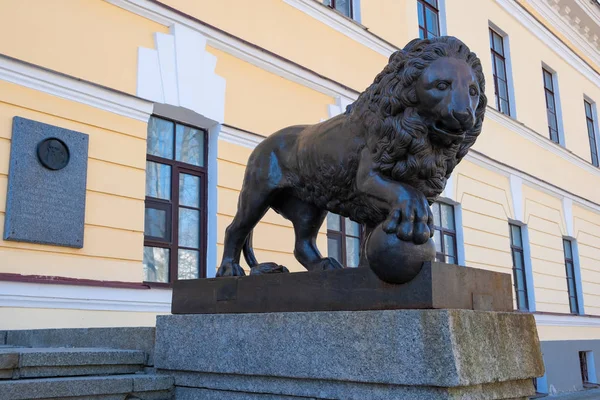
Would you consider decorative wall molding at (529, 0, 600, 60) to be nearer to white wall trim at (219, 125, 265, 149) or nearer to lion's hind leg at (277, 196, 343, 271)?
white wall trim at (219, 125, 265, 149)

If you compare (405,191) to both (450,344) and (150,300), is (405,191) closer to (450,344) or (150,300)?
(450,344)

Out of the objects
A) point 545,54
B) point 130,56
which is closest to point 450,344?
point 130,56

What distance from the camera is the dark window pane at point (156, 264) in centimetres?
674

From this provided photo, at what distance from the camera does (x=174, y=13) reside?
23.2 feet

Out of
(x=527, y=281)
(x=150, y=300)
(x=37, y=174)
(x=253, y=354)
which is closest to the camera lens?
(x=253, y=354)

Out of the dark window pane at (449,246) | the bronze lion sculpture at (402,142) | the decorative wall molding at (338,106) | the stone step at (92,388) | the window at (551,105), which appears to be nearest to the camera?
the bronze lion sculpture at (402,142)

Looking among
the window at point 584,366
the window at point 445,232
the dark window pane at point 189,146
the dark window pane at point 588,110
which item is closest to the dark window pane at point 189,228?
the dark window pane at point 189,146

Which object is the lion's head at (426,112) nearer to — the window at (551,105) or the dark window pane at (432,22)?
the dark window pane at (432,22)

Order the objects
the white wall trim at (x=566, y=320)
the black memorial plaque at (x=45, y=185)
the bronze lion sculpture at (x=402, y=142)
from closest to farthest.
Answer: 1. the bronze lion sculpture at (x=402, y=142)
2. the black memorial plaque at (x=45, y=185)
3. the white wall trim at (x=566, y=320)

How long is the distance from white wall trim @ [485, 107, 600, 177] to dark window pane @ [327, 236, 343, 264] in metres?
4.88

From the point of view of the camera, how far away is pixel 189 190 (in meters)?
7.30

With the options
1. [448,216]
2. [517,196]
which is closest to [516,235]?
[517,196]

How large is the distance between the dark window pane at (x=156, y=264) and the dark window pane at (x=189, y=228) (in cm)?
27

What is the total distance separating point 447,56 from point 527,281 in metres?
11.0
